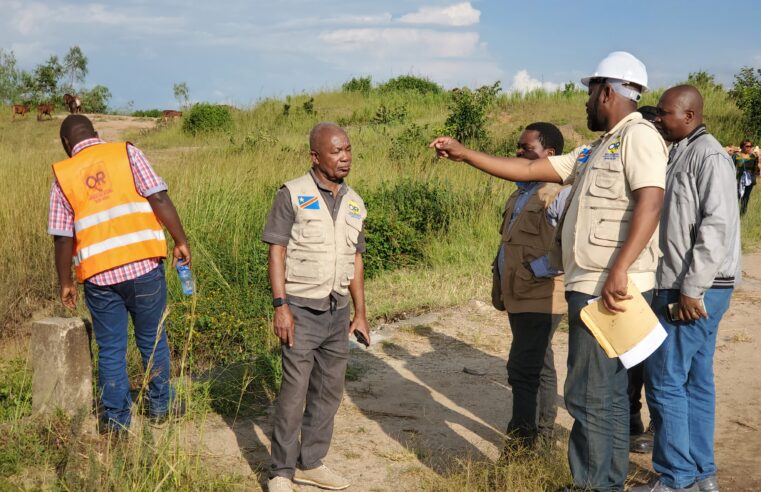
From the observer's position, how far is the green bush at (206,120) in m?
21.7

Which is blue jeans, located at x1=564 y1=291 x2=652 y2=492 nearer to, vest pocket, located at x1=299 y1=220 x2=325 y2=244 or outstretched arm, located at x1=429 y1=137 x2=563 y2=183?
outstretched arm, located at x1=429 y1=137 x2=563 y2=183

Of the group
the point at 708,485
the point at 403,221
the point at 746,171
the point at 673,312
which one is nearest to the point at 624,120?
the point at 673,312

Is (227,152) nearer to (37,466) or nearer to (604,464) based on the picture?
(37,466)

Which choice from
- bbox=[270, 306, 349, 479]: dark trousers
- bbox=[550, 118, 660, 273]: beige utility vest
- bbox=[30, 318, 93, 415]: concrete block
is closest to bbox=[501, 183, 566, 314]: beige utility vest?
bbox=[550, 118, 660, 273]: beige utility vest

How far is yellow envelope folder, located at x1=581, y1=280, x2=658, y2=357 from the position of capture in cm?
307

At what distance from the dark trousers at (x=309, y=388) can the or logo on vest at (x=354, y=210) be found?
481mm

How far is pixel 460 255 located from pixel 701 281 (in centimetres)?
662

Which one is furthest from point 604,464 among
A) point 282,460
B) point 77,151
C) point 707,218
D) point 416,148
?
point 416,148

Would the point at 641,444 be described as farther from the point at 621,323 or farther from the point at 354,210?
the point at 354,210

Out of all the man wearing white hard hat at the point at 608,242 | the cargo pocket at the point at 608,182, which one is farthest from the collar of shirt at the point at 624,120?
the cargo pocket at the point at 608,182

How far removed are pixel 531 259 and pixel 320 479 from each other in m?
1.60

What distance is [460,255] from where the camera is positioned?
10039mm

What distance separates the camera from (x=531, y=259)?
407cm

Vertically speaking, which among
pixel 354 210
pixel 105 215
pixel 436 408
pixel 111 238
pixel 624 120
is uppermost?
pixel 624 120
